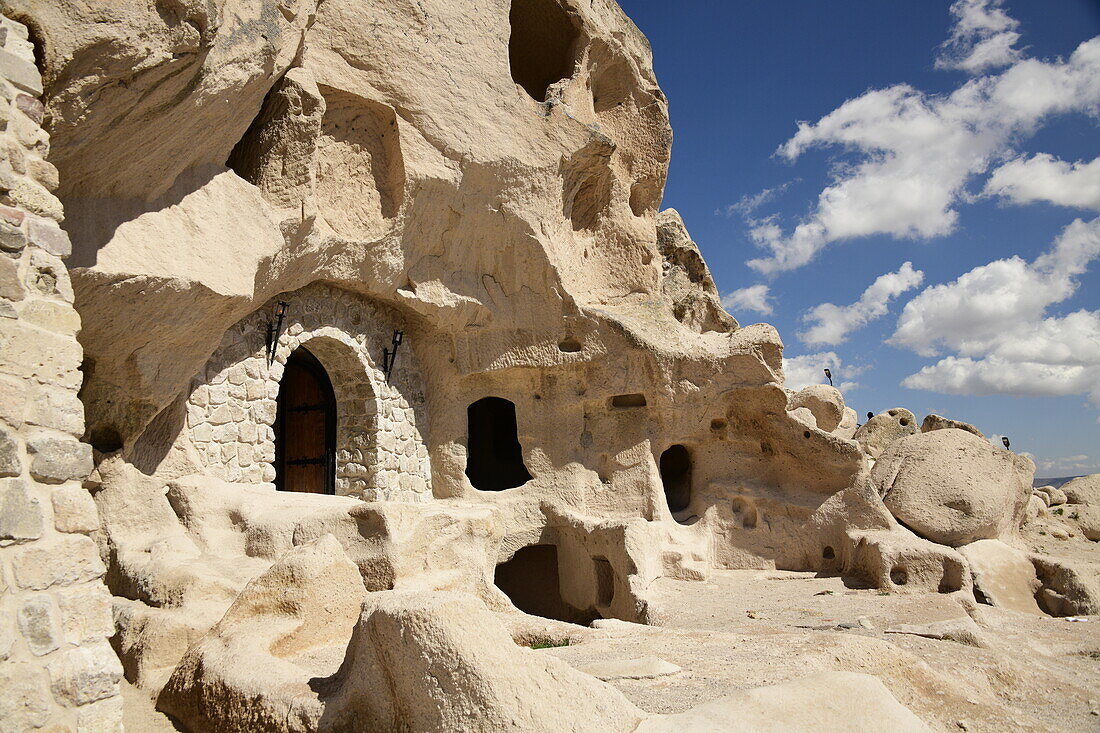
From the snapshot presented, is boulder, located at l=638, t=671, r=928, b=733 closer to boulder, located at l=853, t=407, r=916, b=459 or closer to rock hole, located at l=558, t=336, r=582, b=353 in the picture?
rock hole, located at l=558, t=336, r=582, b=353

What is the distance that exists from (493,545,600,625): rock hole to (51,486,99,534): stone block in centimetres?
731

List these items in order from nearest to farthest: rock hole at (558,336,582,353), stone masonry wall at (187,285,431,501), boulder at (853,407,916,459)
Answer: stone masonry wall at (187,285,431,501)
rock hole at (558,336,582,353)
boulder at (853,407,916,459)

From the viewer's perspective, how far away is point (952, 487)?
868 centimetres

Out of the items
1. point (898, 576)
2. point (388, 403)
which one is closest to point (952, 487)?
point (898, 576)

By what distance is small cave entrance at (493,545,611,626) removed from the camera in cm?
977

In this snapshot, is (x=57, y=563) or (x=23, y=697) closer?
(x=23, y=697)

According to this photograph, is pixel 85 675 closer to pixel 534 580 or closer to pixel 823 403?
pixel 534 580

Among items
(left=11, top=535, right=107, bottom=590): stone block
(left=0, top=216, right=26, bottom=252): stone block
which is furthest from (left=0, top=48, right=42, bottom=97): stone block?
(left=11, top=535, right=107, bottom=590): stone block

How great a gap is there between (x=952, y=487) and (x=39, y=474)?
8.88 m

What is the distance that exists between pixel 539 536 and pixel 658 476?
1.60 meters

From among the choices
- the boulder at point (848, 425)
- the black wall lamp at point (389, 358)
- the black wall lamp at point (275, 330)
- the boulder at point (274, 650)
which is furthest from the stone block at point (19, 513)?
the boulder at point (848, 425)

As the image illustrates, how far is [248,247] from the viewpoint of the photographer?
5.62 metres

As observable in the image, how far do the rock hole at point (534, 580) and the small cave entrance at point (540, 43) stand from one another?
597 cm

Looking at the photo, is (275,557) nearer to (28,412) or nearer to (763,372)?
(28,412)
